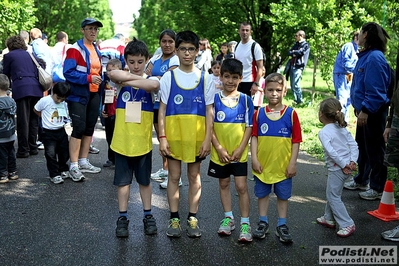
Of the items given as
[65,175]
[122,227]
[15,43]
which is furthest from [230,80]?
[15,43]

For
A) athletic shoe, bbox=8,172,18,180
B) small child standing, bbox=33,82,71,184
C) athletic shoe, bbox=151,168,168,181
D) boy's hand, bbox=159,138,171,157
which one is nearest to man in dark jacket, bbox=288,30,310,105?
athletic shoe, bbox=151,168,168,181

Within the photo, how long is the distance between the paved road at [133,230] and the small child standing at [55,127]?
26cm

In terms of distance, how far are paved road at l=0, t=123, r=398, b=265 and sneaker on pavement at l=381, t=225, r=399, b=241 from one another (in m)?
0.08

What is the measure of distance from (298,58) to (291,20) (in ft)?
6.91

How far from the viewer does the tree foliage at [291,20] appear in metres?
15.4

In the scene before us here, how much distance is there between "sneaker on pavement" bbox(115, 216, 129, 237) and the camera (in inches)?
190

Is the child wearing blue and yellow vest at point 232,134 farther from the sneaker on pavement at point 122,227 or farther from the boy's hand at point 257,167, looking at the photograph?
the sneaker on pavement at point 122,227

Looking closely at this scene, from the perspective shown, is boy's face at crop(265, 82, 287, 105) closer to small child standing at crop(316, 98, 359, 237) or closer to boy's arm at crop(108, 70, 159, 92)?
small child standing at crop(316, 98, 359, 237)

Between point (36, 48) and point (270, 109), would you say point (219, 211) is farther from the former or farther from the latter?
point (36, 48)

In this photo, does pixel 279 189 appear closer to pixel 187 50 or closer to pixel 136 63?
pixel 187 50

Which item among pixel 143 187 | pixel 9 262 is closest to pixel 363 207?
pixel 143 187

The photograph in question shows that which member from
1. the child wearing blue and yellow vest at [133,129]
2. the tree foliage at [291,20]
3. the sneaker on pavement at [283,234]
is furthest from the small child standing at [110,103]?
the tree foliage at [291,20]

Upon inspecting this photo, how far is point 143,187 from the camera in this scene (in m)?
5.10

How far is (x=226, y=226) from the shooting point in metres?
4.96
